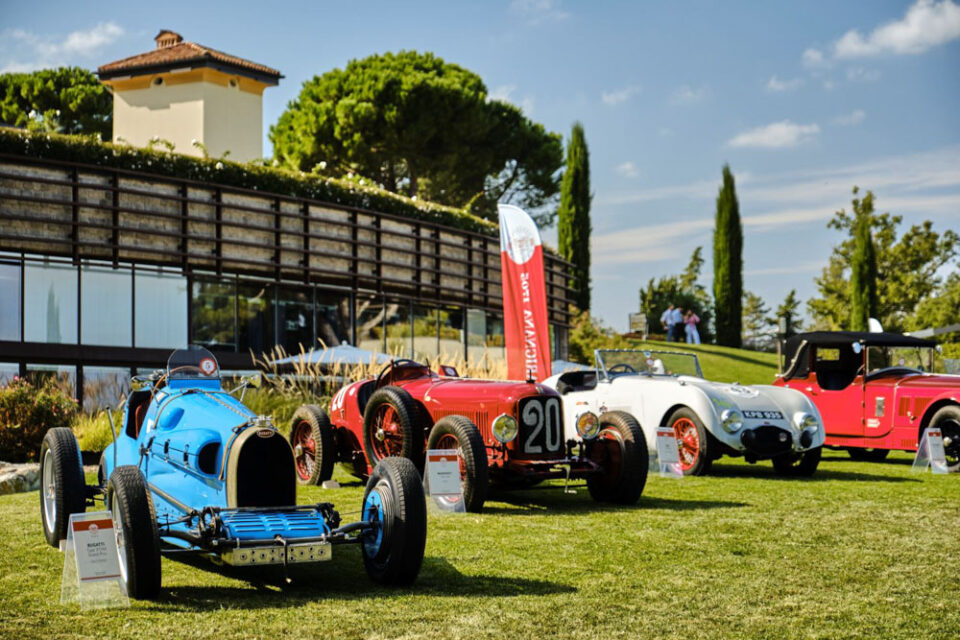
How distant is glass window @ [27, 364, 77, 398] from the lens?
16734 mm

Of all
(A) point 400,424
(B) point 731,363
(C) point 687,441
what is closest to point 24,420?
(A) point 400,424

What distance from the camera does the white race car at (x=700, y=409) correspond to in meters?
10.9

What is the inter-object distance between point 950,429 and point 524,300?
19.3 ft

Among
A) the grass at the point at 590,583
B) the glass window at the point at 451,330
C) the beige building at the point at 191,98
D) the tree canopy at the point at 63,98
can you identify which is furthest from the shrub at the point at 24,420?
the tree canopy at the point at 63,98

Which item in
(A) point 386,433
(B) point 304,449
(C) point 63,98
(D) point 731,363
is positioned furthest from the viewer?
(C) point 63,98

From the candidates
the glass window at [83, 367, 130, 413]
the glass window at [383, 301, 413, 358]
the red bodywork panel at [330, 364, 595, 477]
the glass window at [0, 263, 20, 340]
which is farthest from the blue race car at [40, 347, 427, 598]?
the glass window at [383, 301, 413, 358]

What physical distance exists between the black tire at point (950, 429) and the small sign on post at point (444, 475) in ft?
23.0

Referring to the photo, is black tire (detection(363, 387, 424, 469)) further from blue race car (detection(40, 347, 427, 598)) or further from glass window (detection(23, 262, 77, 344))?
glass window (detection(23, 262, 77, 344))

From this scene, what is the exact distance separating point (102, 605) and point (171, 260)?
1481cm

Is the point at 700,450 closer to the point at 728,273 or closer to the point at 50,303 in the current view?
the point at 50,303

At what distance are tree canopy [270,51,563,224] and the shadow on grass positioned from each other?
31.3 meters

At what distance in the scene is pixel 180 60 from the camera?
105 feet

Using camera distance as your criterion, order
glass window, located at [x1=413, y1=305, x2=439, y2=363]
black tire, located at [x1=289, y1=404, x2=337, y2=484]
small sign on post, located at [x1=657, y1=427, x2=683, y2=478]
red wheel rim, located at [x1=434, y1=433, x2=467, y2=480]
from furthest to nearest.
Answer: glass window, located at [x1=413, y1=305, x2=439, y2=363] → small sign on post, located at [x1=657, y1=427, x2=683, y2=478] → black tire, located at [x1=289, y1=404, x2=337, y2=484] → red wheel rim, located at [x1=434, y1=433, x2=467, y2=480]

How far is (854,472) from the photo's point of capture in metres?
11.9
